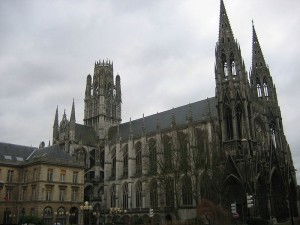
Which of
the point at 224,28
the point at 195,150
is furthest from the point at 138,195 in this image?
the point at 224,28

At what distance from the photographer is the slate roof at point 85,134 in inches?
2648

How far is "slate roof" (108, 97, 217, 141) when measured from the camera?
53.0m

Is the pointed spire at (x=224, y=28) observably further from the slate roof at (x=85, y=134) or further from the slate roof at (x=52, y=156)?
the slate roof at (x=85, y=134)

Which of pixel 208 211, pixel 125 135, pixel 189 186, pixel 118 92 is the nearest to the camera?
pixel 208 211

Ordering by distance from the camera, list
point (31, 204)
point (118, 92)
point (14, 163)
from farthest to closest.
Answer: point (118, 92) → point (14, 163) → point (31, 204)

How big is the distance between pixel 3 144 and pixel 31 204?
11.4 meters

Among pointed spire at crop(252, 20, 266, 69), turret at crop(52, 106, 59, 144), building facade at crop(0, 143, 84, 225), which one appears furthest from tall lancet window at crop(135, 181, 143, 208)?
pointed spire at crop(252, 20, 266, 69)

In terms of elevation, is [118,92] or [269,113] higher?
[118,92]

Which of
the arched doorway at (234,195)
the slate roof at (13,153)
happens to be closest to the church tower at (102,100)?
the slate roof at (13,153)

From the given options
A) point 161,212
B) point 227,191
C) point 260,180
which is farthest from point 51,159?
point 260,180

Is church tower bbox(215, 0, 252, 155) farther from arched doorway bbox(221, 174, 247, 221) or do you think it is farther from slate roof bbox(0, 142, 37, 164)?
slate roof bbox(0, 142, 37, 164)

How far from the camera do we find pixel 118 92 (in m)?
78.9

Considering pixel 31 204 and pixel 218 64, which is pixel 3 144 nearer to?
pixel 31 204

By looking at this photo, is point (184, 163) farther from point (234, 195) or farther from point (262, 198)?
point (262, 198)
